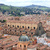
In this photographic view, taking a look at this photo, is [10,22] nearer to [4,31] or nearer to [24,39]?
[4,31]

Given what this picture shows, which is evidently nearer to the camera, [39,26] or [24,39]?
[24,39]

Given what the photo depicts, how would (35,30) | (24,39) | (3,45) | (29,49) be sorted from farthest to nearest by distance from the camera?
(35,30) → (3,45) → (24,39) → (29,49)

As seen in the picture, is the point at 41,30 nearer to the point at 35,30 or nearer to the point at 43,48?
the point at 35,30

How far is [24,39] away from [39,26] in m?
17.0

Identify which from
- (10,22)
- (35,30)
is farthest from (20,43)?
(10,22)

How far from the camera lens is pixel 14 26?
44375 mm

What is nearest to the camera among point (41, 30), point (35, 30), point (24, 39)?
point (24, 39)

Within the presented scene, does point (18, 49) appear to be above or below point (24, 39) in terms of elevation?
below

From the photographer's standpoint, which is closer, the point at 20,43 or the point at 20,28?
the point at 20,43

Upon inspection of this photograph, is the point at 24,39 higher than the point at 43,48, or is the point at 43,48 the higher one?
the point at 24,39

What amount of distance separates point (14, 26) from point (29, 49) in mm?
22639

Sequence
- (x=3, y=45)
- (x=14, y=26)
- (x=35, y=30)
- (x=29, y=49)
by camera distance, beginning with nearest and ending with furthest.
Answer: (x=29, y=49)
(x=3, y=45)
(x=35, y=30)
(x=14, y=26)

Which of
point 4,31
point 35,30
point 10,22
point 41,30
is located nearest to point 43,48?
point 35,30

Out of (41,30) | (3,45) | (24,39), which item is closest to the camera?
(24,39)
